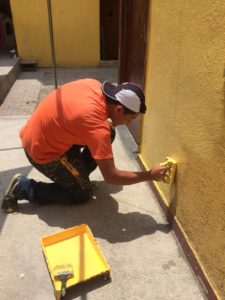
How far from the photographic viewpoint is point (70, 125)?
91.3 inches

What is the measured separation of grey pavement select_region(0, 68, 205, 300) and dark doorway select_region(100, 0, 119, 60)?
6.05 m

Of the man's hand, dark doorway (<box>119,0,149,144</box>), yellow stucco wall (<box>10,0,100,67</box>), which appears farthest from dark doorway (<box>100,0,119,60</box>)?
the man's hand

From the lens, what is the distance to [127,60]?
4191 mm

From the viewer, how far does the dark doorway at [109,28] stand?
8.82 m

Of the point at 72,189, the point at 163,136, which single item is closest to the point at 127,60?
the point at 163,136

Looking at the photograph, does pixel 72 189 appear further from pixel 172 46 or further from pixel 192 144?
pixel 172 46

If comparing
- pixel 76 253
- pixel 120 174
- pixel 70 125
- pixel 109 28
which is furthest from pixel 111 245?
pixel 109 28

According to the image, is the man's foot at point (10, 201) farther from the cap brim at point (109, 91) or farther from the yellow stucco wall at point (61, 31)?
the yellow stucco wall at point (61, 31)

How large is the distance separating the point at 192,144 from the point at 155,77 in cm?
93

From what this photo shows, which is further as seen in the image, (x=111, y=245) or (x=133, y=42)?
(x=133, y=42)

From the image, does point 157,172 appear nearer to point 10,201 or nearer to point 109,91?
point 109,91

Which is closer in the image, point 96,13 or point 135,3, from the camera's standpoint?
point 135,3

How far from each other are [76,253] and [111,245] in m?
0.29

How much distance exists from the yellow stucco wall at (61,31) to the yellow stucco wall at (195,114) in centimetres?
553
